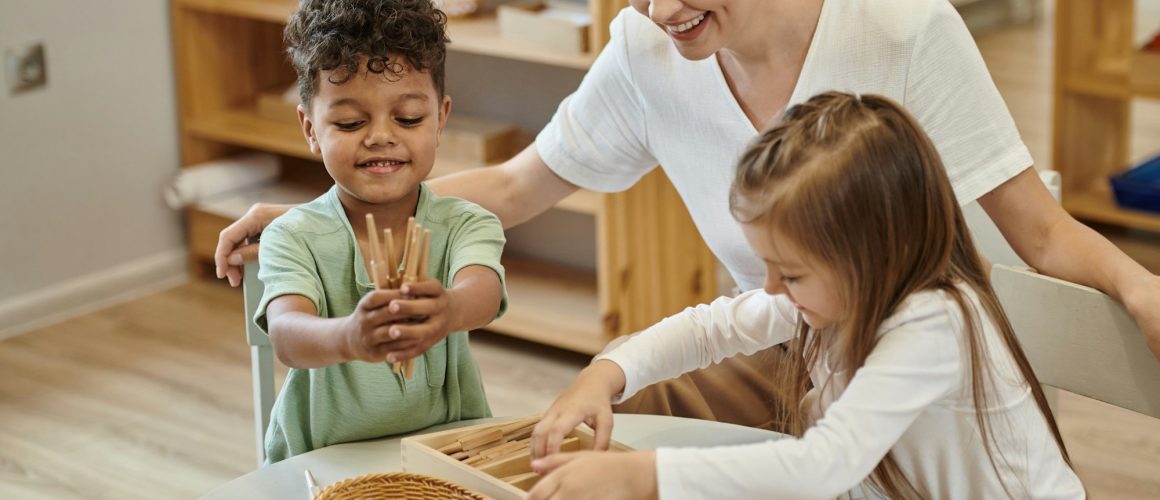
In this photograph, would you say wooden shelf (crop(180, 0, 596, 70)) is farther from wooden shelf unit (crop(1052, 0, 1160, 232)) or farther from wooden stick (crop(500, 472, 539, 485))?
wooden stick (crop(500, 472, 539, 485))

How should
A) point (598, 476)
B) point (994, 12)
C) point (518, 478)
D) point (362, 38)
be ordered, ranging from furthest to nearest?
point (994, 12), point (362, 38), point (518, 478), point (598, 476)

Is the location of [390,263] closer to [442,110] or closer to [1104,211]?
[442,110]

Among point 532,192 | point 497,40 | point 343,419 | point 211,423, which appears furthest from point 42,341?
point 343,419

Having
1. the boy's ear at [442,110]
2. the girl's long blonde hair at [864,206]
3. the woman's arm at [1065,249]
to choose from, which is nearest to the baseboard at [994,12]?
the woman's arm at [1065,249]

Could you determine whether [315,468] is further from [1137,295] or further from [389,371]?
[1137,295]

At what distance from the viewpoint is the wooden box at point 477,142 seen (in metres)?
2.92

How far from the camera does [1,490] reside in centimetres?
243

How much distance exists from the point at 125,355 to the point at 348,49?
75.0 inches

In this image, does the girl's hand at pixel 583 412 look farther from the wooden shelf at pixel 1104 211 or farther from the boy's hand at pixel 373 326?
the wooden shelf at pixel 1104 211

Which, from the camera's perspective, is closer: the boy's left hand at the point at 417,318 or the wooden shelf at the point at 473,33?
the boy's left hand at the point at 417,318

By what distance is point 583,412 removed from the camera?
1237 mm

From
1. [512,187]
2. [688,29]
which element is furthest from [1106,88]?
[688,29]

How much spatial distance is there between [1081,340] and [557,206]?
5.76 feet

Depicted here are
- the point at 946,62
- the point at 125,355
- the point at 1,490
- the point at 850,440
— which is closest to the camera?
the point at 850,440
